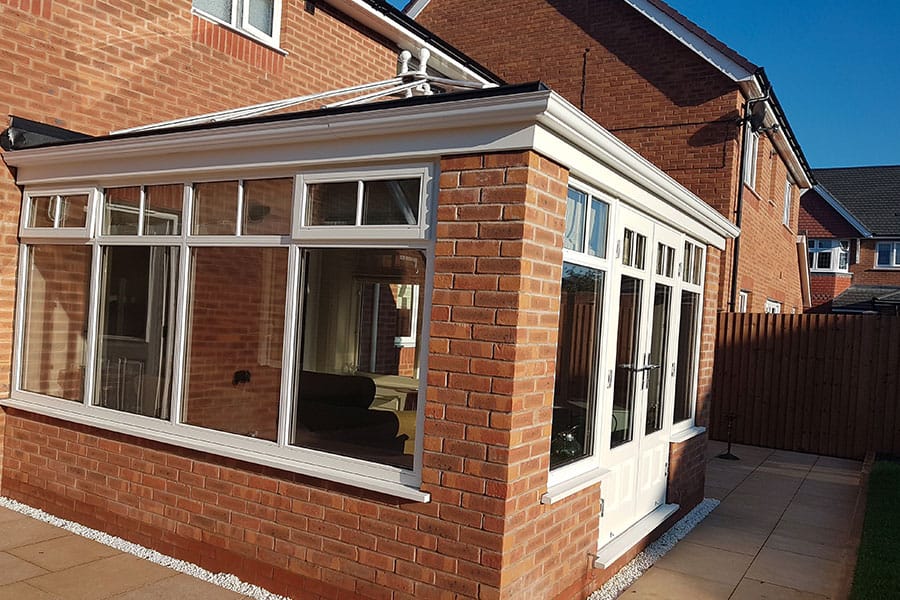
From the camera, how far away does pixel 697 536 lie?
21.1 ft

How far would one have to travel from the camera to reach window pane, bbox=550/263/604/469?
438 cm

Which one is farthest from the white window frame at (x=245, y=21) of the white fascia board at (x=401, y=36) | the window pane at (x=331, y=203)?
the window pane at (x=331, y=203)

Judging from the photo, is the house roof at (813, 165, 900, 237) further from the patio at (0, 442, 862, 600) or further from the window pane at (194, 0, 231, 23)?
the window pane at (194, 0, 231, 23)

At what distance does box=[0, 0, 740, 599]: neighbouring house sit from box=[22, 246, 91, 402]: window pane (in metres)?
0.02

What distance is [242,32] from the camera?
26.8 ft

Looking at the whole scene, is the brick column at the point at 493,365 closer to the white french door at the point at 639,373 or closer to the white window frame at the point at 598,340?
the white window frame at the point at 598,340

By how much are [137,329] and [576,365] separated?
3395 mm

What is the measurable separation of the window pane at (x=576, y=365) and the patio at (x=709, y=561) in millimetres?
1209

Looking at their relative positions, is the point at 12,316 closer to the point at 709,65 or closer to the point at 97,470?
the point at 97,470

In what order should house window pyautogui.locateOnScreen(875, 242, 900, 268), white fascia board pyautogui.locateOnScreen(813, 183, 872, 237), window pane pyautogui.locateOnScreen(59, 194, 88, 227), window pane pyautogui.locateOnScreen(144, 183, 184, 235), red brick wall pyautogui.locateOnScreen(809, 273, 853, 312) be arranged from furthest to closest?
house window pyautogui.locateOnScreen(875, 242, 900, 268) → white fascia board pyautogui.locateOnScreen(813, 183, 872, 237) → red brick wall pyautogui.locateOnScreen(809, 273, 853, 312) → window pane pyautogui.locateOnScreen(59, 194, 88, 227) → window pane pyautogui.locateOnScreen(144, 183, 184, 235)

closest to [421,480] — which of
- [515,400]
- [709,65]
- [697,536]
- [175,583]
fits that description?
[515,400]

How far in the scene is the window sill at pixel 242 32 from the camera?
7.73m

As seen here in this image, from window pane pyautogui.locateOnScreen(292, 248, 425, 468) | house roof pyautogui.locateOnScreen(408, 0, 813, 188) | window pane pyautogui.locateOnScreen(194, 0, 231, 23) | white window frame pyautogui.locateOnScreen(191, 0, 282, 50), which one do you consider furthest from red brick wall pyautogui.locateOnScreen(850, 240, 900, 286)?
window pane pyautogui.locateOnScreen(292, 248, 425, 468)

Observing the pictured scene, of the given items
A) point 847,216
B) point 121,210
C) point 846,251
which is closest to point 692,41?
point 121,210
